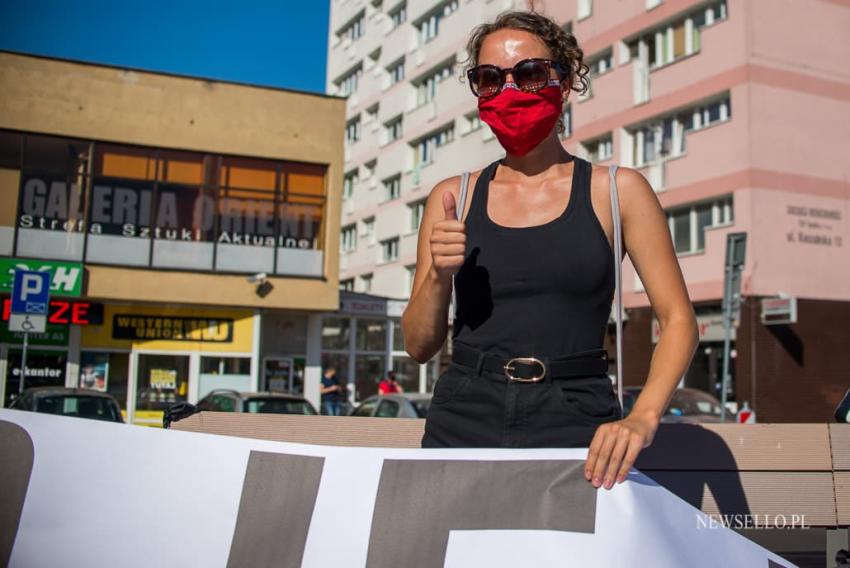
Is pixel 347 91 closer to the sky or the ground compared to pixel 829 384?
closer to the sky

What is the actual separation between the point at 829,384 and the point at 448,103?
2183cm

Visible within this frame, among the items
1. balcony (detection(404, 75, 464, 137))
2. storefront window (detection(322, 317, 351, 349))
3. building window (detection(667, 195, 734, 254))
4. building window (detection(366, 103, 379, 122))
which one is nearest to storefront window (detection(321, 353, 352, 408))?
storefront window (detection(322, 317, 351, 349))

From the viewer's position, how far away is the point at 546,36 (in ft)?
7.81

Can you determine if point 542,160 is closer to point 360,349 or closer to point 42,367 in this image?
point 42,367

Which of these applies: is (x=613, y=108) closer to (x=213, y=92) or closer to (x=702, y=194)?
(x=702, y=194)

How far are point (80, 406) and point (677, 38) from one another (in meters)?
22.3

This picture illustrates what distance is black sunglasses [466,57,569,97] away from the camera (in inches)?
91.0

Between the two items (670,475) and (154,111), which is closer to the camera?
(670,475)

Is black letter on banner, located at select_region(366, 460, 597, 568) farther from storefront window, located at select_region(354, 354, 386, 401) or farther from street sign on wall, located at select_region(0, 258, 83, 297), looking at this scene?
storefront window, located at select_region(354, 354, 386, 401)

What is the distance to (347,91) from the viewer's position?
54.3 metres

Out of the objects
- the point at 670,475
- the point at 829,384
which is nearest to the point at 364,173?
the point at 829,384

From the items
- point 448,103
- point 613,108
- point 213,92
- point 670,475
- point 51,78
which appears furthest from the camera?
point 448,103

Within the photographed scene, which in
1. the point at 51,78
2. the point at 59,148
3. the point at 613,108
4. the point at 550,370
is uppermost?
the point at 613,108

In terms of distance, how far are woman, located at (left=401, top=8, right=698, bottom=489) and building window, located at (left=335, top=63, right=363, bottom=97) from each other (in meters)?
51.1
